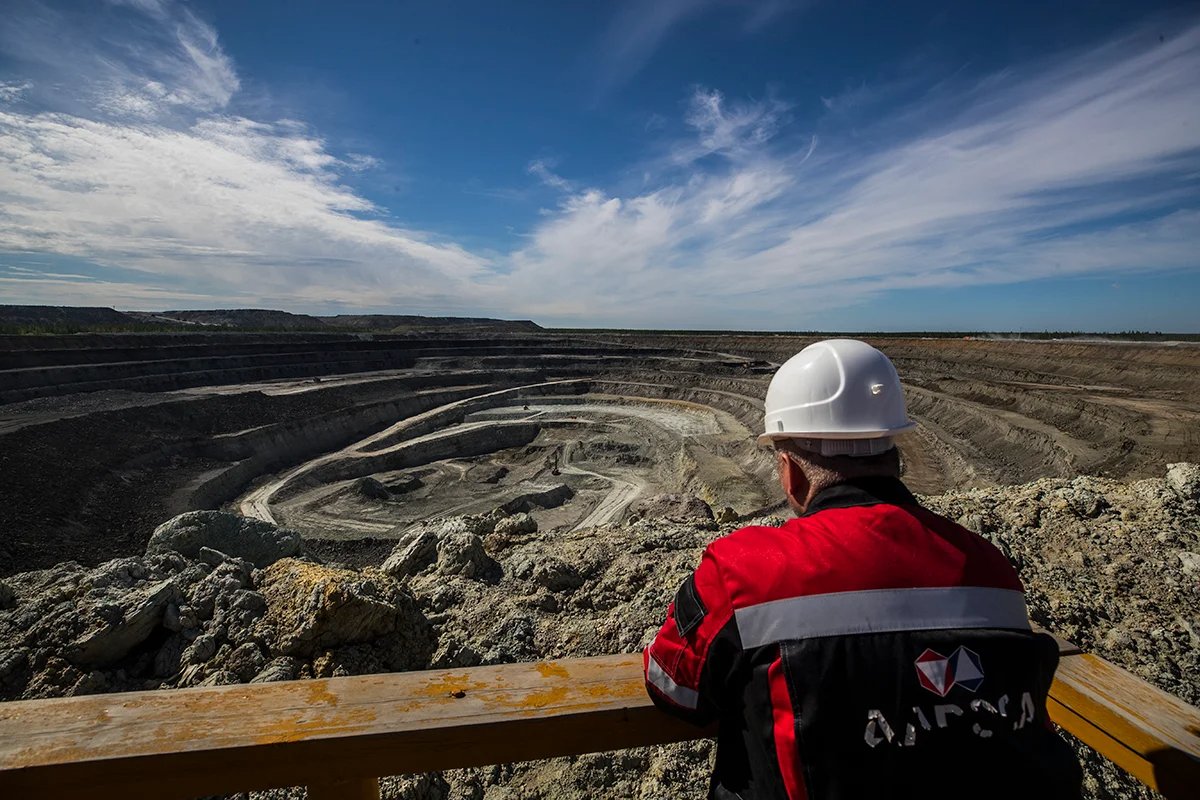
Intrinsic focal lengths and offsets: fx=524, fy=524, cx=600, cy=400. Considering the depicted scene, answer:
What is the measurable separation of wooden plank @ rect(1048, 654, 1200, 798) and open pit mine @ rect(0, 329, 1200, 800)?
130 cm

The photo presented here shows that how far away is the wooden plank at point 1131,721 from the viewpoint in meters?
1.50

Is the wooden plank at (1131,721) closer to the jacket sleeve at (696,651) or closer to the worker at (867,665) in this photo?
the worker at (867,665)

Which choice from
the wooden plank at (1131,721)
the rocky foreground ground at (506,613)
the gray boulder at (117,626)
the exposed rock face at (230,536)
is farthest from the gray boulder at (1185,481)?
the exposed rock face at (230,536)

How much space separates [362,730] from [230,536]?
1069 cm

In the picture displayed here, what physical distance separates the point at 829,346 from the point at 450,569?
155 inches

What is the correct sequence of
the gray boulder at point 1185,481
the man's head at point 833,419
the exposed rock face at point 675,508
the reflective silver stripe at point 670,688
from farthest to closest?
1. the exposed rock face at point 675,508
2. the gray boulder at point 1185,481
3. the man's head at point 833,419
4. the reflective silver stripe at point 670,688

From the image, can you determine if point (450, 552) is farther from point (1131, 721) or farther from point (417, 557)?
point (1131, 721)

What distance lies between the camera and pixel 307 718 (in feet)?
4.67

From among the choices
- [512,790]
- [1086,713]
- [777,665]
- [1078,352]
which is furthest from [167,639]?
[1078,352]

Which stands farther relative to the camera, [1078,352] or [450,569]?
[1078,352]

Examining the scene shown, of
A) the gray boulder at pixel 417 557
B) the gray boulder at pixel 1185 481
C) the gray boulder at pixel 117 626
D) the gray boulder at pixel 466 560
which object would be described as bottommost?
the gray boulder at pixel 417 557

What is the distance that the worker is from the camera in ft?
3.86

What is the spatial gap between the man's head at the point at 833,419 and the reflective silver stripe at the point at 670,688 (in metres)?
0.64

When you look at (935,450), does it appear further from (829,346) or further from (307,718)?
(307,718)
